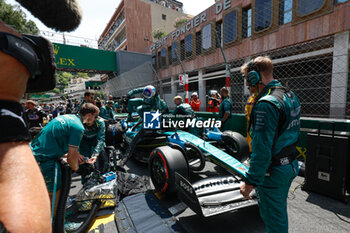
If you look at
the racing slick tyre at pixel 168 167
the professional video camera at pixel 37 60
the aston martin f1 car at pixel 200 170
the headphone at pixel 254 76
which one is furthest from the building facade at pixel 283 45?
the professional video camera at pixel 37 60

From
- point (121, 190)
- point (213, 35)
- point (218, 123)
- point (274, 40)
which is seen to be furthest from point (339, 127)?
point (213, 35)

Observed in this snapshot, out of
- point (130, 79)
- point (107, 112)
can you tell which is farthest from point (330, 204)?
point (130, 79)

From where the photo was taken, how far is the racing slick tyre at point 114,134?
16.4 feet

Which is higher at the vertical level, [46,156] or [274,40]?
[274,40]

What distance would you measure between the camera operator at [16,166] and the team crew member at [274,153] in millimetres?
1270

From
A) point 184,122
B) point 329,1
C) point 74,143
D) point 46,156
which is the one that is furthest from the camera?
point 329,1

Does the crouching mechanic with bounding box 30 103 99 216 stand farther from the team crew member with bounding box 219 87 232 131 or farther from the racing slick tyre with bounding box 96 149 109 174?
the team crew member with bounding box 219 87 232 131

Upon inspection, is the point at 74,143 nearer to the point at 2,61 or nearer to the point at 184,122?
the point at 2,61

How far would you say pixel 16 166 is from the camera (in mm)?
480

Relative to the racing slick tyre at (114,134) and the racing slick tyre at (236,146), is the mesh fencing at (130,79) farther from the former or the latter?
the racing slick tyre at (236,146)

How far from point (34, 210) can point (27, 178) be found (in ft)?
0.28

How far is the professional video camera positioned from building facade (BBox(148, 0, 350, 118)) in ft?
11.4

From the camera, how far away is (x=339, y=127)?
330 cm

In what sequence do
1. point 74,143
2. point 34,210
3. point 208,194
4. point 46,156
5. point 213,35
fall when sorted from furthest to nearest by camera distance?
1. point 213,35
2. point 208,194
3. point 74,143
4. point 46,156
5. point 34,210
